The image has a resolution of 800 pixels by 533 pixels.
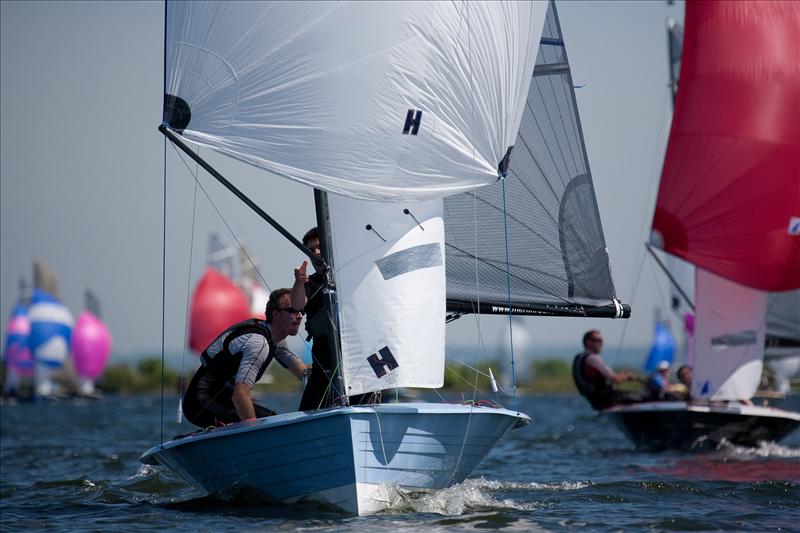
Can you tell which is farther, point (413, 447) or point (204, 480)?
point (204, 480)

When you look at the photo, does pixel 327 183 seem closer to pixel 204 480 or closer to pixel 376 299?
pixel 376 299

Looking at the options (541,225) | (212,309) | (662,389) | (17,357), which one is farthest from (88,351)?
(541,225)

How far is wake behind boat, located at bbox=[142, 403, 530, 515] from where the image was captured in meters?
8.84

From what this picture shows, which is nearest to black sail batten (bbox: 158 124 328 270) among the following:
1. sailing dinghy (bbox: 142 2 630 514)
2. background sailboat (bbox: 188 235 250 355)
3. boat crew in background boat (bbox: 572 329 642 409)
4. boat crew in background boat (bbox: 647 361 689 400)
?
sailing dinghy (bbox: 142 2 630 514)

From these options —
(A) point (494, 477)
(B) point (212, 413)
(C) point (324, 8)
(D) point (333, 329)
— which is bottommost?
(A) point (494, 477)

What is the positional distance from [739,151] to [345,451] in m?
9.62

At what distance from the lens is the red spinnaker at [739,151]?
1647 centimetres

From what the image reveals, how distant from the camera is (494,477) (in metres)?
13.6

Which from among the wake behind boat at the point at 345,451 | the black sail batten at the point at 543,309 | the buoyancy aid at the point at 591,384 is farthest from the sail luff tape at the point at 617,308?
the buoyancy aid at the point at 591,384

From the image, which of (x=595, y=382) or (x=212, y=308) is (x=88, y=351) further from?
(x=595, y=382)

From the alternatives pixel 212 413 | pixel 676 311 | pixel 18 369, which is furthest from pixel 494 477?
pixel 18 369

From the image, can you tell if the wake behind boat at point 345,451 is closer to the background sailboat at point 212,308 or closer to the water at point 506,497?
the water at point 506,497

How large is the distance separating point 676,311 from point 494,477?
906cm

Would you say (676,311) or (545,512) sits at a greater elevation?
(676,311)
